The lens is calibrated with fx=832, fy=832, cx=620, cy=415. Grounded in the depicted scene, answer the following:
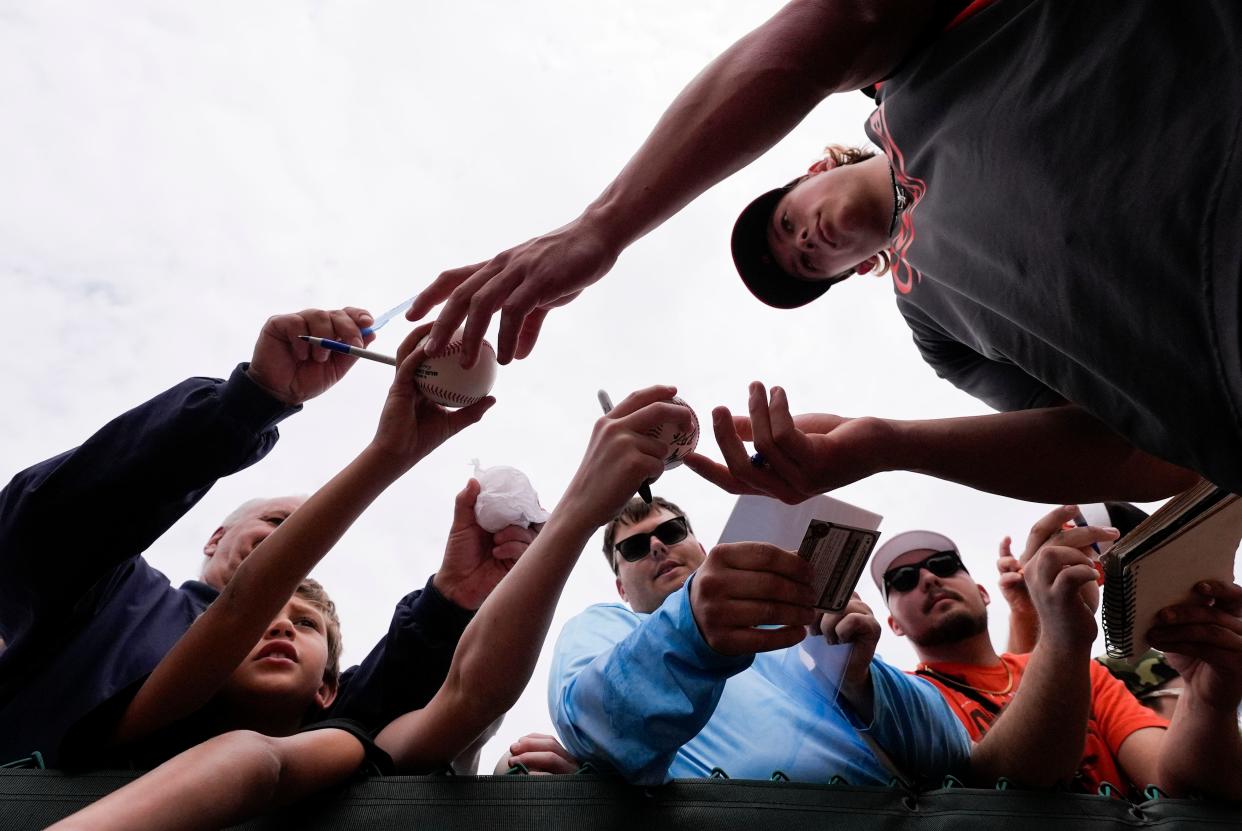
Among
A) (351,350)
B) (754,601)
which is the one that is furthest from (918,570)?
(351,350)

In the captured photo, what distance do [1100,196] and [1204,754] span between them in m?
1.27

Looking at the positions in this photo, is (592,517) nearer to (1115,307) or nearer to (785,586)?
(785,586)

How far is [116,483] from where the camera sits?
1698 millimetres

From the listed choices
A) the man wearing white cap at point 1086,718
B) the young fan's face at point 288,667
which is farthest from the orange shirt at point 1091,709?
the young fan's face at point 288,667

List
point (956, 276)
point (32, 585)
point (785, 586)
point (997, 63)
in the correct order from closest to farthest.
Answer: point (997, 63) < point (956, 276) < point (785, 586) < point (32, 585)

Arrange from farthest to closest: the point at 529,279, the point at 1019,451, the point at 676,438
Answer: the point at 676,438, the point at 1019,451, the point at 529,279

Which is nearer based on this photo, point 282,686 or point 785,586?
point 785,586

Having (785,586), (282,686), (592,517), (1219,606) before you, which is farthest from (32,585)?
(1219,606)

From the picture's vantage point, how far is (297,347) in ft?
6.22

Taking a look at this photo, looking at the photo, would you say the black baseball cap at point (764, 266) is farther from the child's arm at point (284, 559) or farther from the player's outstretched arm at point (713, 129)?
the player's outstretched arm at point (713, 129)

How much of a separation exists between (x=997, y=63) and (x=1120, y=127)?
0.23 meters

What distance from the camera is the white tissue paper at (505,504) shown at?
1.84 meters

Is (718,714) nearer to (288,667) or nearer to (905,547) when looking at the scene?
(288,667)

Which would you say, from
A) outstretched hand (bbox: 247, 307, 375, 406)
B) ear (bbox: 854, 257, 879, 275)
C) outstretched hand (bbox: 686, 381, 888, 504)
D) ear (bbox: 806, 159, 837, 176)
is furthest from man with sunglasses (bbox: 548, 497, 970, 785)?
ear (bbox: 806, 159, 837, 176)
